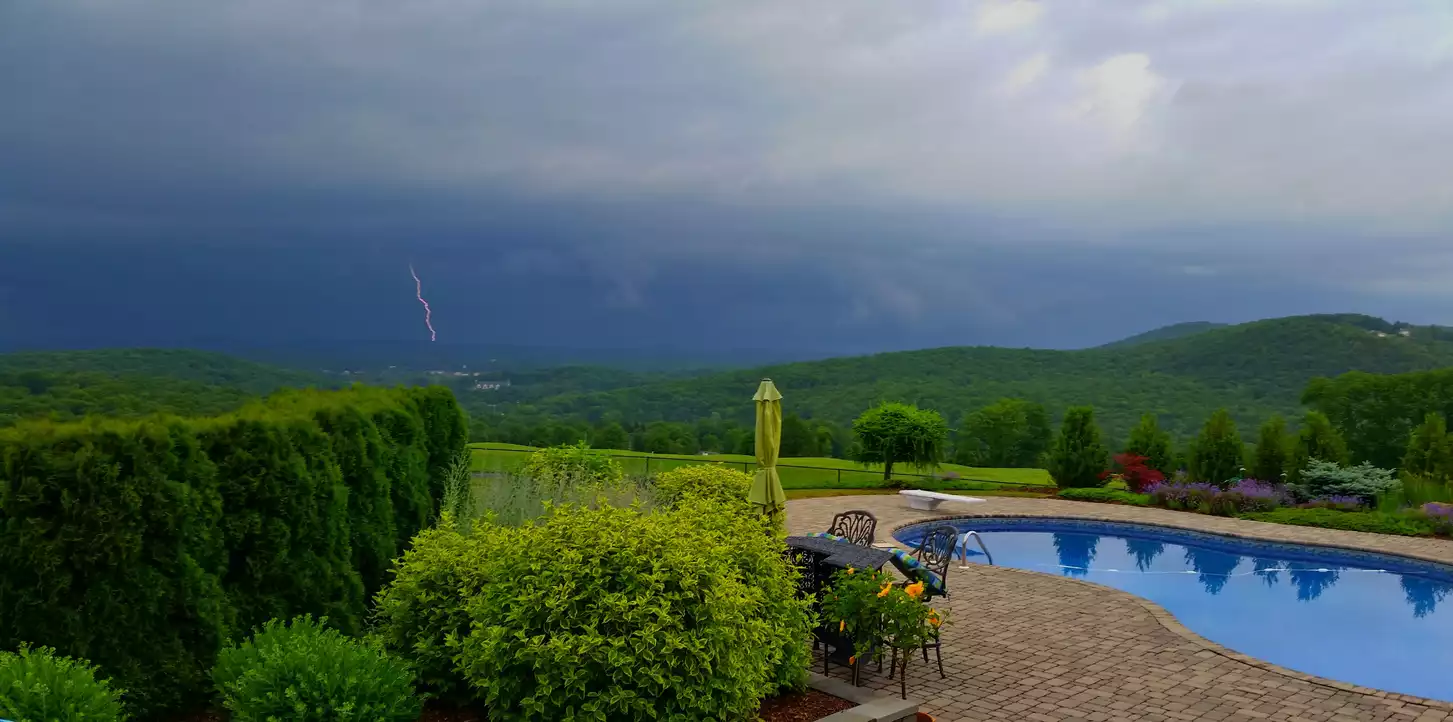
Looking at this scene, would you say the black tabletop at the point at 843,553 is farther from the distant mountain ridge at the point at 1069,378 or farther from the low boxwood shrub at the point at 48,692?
the distant mountain ridge at the point at 1069,378

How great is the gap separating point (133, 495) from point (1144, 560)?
14.4 m

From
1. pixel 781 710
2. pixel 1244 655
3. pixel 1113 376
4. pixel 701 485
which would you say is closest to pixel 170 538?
pixel 781 710

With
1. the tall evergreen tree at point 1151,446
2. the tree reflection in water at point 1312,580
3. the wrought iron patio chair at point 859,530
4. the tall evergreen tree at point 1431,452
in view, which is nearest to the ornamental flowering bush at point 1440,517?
the tree reflection in water at point 1312,580

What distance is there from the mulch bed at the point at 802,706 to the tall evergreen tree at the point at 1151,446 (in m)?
18.3

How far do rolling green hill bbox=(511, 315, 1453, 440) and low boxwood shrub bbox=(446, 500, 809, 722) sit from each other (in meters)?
54.1

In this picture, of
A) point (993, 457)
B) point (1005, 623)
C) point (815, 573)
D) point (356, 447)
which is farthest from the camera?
point (993, 457)

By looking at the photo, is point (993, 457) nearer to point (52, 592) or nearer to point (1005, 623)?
point (1005, 623)

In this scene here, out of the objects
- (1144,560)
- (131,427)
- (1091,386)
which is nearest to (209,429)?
(131,427)

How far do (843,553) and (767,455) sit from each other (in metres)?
1.60

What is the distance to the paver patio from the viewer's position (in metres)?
6.27

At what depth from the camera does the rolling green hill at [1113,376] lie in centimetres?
6600

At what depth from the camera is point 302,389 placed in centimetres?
752

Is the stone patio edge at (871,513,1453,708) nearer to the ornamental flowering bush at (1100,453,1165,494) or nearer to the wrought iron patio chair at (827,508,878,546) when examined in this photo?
the wrought iron patio chair at (827,508,878,546)

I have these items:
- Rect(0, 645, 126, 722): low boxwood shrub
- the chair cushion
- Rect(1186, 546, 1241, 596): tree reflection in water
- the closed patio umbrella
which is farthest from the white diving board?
Rect(0, 645, 126, 722): low boxwood shrub
